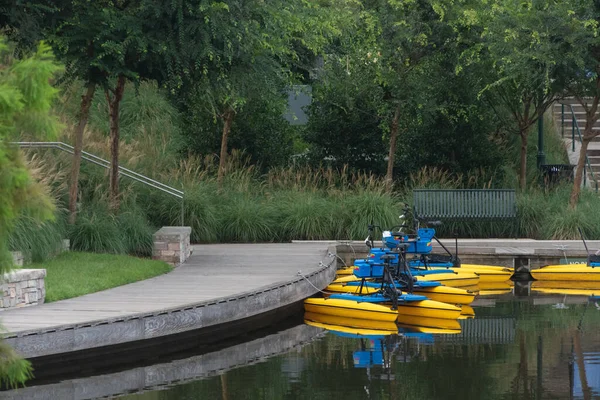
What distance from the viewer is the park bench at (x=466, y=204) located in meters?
23.3

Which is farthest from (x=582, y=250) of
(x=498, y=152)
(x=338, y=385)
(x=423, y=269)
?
(x=338, y=385)

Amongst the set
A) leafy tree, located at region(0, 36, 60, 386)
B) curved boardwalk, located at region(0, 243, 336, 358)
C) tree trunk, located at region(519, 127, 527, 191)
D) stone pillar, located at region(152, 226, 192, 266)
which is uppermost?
tree trunk, located at region(519, 127, 527, 191)

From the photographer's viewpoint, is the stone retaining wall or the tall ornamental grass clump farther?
the tall ornamental grass clump

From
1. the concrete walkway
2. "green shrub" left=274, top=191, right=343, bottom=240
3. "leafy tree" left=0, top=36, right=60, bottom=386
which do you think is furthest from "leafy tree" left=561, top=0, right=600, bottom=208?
"leafy tree" left=0, top=36, right=60, bottom=386

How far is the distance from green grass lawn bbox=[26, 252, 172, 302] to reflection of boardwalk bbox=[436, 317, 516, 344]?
4745 mm

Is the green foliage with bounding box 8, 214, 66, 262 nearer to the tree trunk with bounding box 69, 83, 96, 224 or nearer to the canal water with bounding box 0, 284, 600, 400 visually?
the tree trunk with bounding box 69, 83, 96, 224

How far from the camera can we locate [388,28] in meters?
24.8

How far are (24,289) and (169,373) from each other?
238cm

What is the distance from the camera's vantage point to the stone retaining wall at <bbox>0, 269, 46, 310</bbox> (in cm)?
1362

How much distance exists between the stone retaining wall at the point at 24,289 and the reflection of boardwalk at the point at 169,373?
1967mm

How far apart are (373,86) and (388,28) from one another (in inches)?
53.6

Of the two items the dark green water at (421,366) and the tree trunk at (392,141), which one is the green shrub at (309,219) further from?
the dark green water at (421,366)

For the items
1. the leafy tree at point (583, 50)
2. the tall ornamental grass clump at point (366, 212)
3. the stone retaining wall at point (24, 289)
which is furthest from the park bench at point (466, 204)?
the stone retaining wall at point (24, 289)

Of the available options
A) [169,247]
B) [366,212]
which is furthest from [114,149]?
[366,212]
